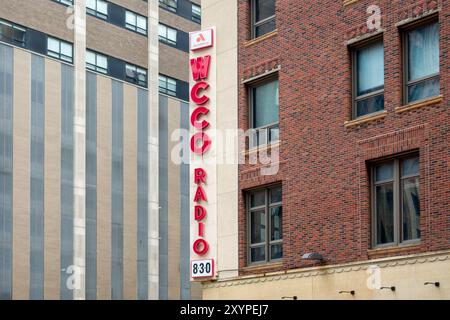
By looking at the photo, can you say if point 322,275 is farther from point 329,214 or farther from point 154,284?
point 154,284

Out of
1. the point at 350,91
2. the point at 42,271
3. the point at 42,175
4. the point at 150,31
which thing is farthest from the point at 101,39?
the point at 350,91

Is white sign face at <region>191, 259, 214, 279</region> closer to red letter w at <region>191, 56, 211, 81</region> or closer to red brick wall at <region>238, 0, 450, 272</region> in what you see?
red brick wall at <region>238, 0, 450, 272</region>

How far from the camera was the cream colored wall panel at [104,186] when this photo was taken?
71812 millimetres

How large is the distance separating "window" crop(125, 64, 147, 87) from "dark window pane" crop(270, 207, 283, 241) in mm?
49263

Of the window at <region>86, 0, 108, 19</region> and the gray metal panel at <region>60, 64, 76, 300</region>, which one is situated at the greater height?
the window at <region>86, 0, 108, 19</region>

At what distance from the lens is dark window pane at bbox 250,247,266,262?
95.5 feet

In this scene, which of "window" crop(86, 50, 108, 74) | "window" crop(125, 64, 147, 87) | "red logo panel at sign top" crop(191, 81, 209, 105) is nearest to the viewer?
"red logo panel at sign top" crop(191, 81, 209, 105)

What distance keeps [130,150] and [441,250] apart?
5380cm

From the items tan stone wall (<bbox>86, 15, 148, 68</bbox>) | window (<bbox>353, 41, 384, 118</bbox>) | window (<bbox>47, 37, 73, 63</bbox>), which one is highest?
tan stone wall (<bbox>86, 15, 148, 68</bbox>)

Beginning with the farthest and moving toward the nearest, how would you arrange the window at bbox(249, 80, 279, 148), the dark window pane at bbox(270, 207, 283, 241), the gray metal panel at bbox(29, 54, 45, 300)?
the gray metal panel at bbox(29, 54, 45, 300), the window at bbox(249, 80, 279, 148), the dark window pane at bbox(270, 207, 283, 241)

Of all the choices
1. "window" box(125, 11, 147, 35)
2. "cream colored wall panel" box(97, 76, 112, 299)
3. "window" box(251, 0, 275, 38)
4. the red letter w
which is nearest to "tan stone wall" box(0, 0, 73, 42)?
"cream colored wall panel" box(97, 76, 112, 299)

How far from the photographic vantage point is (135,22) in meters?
77.6

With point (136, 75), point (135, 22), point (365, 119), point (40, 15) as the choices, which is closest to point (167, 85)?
point (136, 75)

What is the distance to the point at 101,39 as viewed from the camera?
74.8m
